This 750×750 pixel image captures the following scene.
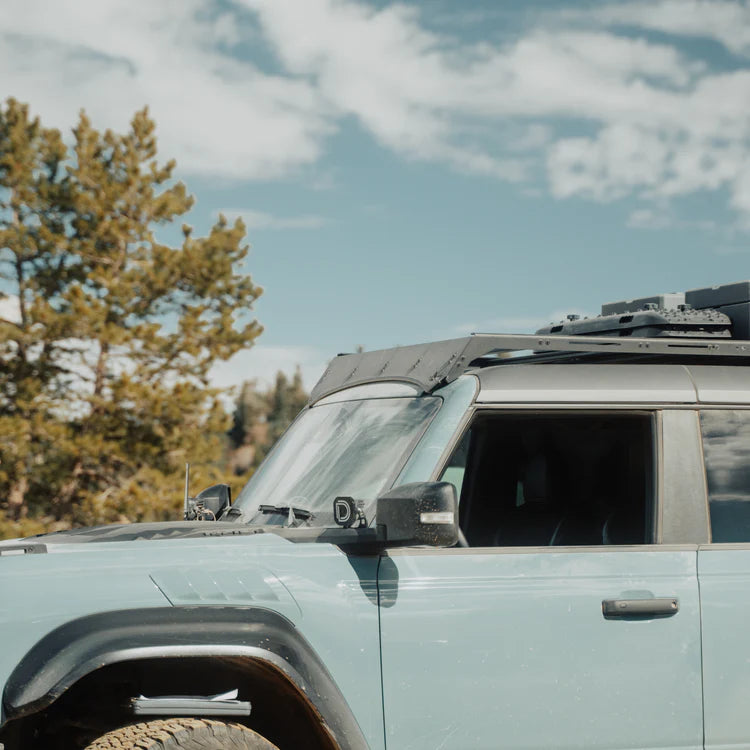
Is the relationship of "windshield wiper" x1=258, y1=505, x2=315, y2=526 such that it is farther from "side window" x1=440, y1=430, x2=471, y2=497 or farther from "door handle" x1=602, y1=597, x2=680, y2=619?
"door handle" x1=602, y1=597, x2=680, y2=619

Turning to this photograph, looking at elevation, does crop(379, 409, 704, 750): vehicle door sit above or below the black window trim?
below

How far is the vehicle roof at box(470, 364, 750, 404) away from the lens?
3.85 m

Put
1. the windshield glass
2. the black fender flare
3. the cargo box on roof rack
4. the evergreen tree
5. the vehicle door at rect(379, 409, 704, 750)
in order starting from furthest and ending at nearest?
the evergreen tree
the cargo box on roof rack
the windshield glass
the vehicle door at rect(379, 409, 704, 750)
the black fender flare

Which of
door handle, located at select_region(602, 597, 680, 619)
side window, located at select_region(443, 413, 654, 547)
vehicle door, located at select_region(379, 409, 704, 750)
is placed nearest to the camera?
vehicle door, located at select_region(379, 409, 704, 750)

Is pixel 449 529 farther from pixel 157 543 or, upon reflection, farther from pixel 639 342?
pixel 639 342

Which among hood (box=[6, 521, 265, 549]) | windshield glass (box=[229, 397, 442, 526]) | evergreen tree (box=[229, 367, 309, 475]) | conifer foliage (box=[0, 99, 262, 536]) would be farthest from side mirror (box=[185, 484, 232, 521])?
evergreen tree (box=[229, 367, 309, 475])

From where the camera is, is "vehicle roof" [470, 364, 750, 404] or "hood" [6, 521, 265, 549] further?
"vehicle roof" [470, 364, 750, 404]

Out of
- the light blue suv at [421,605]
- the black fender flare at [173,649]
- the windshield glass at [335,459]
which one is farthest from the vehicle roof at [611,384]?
the black fender flare at [173,649]

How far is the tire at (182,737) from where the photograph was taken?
311 centimetres

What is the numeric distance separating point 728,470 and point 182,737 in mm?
2230

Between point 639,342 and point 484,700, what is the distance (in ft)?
5.18

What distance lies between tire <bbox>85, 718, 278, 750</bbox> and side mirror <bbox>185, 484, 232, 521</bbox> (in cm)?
181

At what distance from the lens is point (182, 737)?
10.3 ft

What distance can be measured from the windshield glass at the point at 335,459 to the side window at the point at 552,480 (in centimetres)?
51
